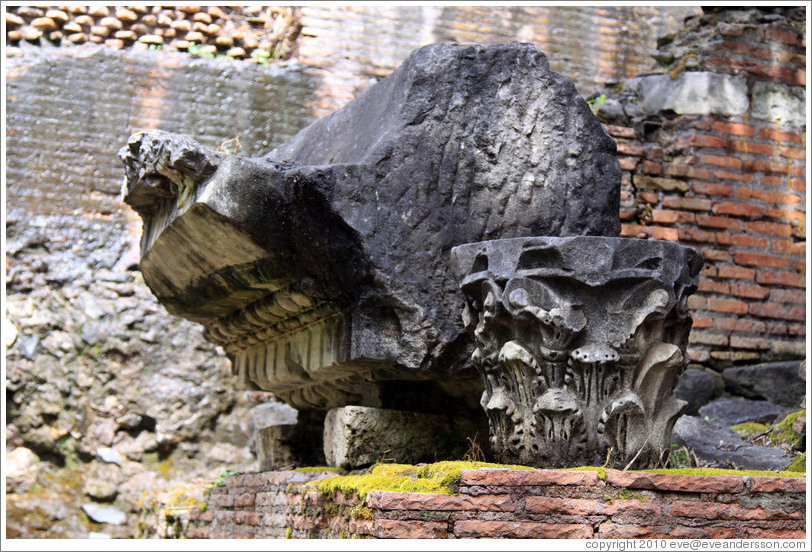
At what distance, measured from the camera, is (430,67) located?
3494 mm

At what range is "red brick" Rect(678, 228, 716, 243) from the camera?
20.6ft

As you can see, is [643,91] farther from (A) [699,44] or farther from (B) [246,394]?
(B) [246,394]

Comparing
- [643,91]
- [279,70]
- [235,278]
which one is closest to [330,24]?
[279,70]

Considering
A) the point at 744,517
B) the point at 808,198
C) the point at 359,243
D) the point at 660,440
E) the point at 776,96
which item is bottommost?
the point at 744,517

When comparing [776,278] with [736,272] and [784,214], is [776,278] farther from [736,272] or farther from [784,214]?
[784,214]

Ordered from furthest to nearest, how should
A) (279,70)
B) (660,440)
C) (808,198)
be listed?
(279,70)
(808,198)
(660,440)

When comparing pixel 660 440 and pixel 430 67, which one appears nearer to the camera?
pixel 660 440

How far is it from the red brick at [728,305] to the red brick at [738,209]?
60 centimetres

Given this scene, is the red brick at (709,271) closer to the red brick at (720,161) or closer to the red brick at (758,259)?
the red brick at (758,259)

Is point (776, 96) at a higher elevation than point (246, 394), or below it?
higher

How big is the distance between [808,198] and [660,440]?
3.67 meters

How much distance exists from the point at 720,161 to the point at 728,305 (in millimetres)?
985

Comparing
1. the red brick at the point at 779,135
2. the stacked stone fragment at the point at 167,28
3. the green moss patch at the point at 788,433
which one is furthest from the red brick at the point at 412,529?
the stacked stone fragment at the point at 167,28

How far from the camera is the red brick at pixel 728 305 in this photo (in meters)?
6.18
